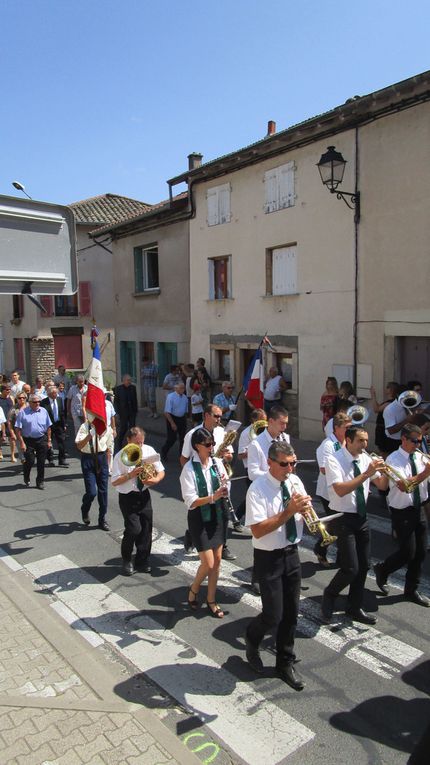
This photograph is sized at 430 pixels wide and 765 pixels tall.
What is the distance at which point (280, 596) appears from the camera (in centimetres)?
421

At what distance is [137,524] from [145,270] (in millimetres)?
14351

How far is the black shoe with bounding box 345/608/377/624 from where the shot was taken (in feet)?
16.9

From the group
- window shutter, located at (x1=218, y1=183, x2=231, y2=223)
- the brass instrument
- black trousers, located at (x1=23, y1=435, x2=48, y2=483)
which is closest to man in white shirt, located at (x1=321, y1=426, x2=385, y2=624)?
the brass instrument

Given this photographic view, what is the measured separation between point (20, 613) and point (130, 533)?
1.34 m

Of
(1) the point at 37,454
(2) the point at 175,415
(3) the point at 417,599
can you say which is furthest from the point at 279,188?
(3) the point at 417,599

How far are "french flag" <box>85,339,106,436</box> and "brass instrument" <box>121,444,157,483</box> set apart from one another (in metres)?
1.67

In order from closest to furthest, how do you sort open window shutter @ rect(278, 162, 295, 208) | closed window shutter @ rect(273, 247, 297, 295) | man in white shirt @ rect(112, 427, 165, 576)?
man in white shirt @ rect(112, 427, 165, 576) < open window shutter @ rect(278, 162, 295, 208) < closed window shutter @ rect(273, 247, 297, 295)

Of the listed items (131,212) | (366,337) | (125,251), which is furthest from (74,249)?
(131,212)

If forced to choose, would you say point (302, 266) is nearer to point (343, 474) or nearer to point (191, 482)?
point (343, 474)

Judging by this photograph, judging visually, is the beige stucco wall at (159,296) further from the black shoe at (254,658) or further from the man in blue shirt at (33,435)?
the black shoe at (254,658)

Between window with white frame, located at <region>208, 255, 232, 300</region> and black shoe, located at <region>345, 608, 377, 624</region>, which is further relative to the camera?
window with white frame, located at <region>208, 255, 232, 300</region>

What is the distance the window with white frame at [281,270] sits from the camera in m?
13.4

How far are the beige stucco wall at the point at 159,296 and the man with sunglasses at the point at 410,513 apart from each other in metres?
12.1

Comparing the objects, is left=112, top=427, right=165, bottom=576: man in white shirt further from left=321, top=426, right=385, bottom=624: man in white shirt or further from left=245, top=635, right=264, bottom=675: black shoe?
left=245, top=635, right=264, bottom=675: black shoe
